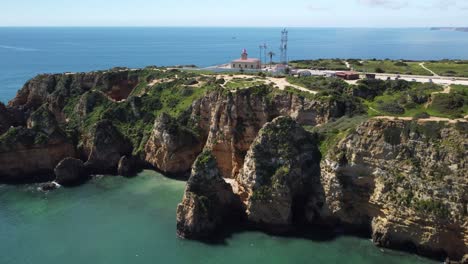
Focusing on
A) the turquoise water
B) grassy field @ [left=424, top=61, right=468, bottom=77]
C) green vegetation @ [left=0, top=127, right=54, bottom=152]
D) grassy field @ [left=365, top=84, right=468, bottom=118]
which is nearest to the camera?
the turquoise water

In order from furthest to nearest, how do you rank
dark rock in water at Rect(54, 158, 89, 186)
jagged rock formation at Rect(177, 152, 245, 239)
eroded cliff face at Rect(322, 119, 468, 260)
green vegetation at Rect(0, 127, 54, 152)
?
green vegetation at Rect(0, 127, 54, 152), dark rock in water at Rect(54, 158, 89, 186), jagged rock formation at Rect(177, 152, 245, 239), eroded cliff face at Rect(322, 119, 468, 260)

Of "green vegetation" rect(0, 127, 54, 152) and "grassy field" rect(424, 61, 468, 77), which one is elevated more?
"grassy field" rect(424, 61, 468, 77)

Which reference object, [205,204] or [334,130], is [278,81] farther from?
[205,204]

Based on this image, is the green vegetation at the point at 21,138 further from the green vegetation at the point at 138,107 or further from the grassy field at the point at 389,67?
the grassy field at the point at 389,67

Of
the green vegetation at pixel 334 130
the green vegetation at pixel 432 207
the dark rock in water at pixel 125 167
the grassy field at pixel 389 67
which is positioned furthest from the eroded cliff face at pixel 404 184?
the grassy field at pixel 389 67

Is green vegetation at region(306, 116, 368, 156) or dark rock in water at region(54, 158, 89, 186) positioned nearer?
green vegetation at region(306, 116, 368, 156)

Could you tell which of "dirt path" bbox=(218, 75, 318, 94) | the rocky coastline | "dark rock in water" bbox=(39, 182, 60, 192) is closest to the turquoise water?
"dark rock in water" bbox=(39, 182, 60, 192)

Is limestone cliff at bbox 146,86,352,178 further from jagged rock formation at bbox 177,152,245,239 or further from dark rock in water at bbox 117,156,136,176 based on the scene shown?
jagged rock formation at bbox 177,152,245,239
